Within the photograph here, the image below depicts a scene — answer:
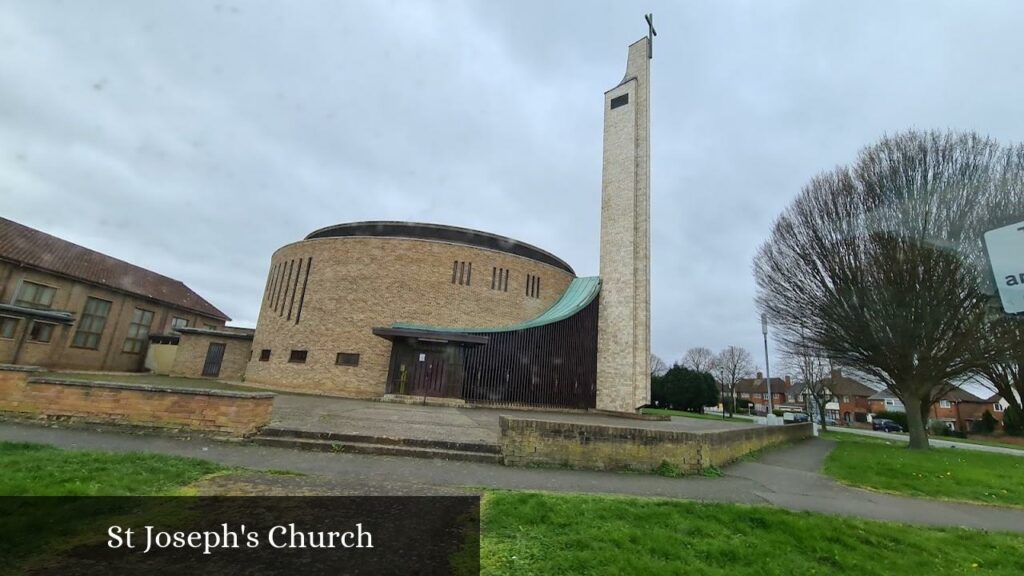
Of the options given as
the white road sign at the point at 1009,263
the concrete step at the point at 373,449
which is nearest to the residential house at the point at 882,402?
the concrete step at the point at 373,449

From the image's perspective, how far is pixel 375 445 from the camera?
25.7 feet

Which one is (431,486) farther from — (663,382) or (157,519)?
(663,382)

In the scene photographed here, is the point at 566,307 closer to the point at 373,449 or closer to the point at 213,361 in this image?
the point at 373,449

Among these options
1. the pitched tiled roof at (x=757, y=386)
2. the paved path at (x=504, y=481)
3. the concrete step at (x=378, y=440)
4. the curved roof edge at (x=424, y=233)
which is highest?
the curved roof edge at (x=424, y=233)

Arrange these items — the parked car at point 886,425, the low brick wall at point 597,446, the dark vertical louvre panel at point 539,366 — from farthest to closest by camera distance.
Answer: the parked car at point 886,425 → the dark vertical louvre panel at point 539,366 → the low brick wall at point 597,446

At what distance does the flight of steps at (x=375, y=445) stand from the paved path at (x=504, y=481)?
10.1 inches

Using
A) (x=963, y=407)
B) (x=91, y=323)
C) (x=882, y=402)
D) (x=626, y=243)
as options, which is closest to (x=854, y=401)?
(x=882, y=402)

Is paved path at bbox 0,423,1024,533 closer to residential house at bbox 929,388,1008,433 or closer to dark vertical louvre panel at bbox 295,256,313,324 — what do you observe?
dark vertical louvre panel at bbox 295,256,313,324

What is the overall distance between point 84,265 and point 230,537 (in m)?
34.2

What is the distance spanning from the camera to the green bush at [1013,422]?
97.0ft

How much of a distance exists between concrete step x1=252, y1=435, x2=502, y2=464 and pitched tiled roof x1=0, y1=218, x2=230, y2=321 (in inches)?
1012

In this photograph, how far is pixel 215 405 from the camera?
25.9 ft

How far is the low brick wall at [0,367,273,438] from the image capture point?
781 cm

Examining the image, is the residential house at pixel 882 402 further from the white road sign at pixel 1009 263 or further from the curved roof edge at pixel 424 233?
the white road sign at pixel 1009 263
